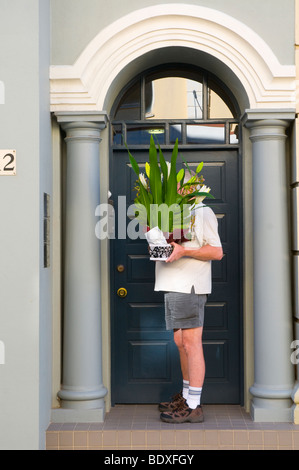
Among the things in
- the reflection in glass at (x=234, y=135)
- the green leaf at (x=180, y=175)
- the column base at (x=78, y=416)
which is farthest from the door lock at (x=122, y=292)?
the reflection in glass at (x=234, y=135)

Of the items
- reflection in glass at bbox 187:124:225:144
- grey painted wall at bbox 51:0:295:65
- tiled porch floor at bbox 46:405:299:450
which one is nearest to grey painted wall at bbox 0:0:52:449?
tiled porch floor at bbox 46:405:299:450

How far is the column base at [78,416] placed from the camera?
18.8 ft

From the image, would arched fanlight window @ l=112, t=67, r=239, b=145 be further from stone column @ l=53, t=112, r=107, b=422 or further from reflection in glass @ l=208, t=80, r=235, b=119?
stone column @ l=53, t=112, r=107, b=422

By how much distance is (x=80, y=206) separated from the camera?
582 centimetres

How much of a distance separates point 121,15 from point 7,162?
1658 millimetres

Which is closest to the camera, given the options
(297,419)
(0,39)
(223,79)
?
(0,39)

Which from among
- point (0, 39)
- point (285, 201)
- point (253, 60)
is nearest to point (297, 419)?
point (285, 201)

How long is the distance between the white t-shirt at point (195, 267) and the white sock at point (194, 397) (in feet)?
2.59

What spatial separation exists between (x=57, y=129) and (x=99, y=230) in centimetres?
94

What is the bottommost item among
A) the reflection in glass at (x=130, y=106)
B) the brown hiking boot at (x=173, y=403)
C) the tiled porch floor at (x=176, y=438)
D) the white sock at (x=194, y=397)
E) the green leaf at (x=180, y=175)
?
the tiled porch floor at (x=176, y=438)

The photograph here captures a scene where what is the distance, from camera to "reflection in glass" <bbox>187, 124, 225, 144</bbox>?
20.6ft

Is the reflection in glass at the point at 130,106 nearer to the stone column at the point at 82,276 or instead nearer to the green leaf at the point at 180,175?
the stone column at the point at 82,276

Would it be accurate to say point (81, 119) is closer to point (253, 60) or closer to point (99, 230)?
point (99, 230)

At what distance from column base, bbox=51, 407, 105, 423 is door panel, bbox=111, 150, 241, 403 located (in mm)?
485
